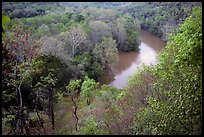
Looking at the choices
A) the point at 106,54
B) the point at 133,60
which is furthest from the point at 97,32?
the point at 133,60

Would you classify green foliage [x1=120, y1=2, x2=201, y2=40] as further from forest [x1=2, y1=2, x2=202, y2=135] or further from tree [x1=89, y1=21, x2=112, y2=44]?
tree [x1=89, y1=21, x2=112, y2=44]

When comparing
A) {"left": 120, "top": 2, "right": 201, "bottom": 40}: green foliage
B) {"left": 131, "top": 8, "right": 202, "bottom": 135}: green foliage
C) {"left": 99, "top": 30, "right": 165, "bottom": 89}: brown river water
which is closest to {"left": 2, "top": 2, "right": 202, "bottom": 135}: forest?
{"left": 131, "top": 8, "right": 202, "bottom": 135}: green foliage

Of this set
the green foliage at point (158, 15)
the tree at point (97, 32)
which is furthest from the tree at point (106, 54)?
the green foliage at point (158, 15)

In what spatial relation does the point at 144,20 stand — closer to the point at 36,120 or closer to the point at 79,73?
the point at 79,73

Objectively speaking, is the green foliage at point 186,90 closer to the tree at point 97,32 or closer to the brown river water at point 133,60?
the brown river water at point 133,60

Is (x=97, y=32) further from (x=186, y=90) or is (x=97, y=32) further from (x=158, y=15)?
(x=186, y=90)

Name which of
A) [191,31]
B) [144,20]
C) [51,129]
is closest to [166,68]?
[191,31]
